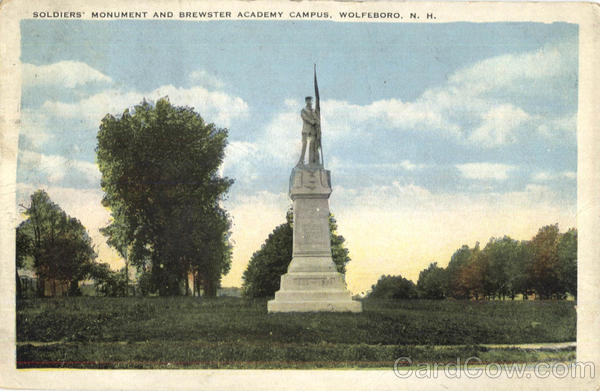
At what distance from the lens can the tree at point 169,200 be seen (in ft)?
59.5

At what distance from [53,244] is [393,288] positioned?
8373mm

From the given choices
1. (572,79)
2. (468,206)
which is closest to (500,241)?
(468,206)

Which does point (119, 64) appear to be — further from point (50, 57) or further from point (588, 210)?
point (588, 210)

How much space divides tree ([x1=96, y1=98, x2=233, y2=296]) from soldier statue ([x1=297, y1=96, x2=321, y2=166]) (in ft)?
9.74

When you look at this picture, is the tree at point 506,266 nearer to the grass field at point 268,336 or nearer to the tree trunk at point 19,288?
the grass field at point 268,336

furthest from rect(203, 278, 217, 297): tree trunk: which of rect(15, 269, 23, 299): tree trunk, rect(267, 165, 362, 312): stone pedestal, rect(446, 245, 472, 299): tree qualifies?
rect(15, 269, 23, 299): tree trunk

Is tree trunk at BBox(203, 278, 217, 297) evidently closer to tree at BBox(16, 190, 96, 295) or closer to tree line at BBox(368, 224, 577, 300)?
tree at BBox(16, 190, 96, 295)

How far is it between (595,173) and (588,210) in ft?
2.35

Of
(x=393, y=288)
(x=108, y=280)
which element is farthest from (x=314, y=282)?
(x=108, y=280)

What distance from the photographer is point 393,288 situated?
17453 millimetres

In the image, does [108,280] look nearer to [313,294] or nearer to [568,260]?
[313,294]

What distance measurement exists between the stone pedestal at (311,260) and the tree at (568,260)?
4406mm

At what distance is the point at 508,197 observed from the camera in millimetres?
14359

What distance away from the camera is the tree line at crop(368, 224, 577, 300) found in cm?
1377
